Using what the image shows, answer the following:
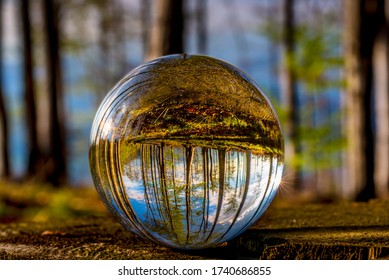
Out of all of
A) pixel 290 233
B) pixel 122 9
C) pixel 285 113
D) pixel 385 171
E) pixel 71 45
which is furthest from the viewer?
pixel 122 9

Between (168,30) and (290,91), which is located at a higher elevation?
(168,30)

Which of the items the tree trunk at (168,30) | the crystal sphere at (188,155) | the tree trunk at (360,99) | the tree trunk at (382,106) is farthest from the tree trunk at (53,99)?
the crystal sphere at (188,155)

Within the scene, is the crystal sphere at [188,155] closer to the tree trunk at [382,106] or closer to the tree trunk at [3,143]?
the tree trunk at [382,106]

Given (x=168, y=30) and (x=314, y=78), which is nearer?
(x=168, y=30)

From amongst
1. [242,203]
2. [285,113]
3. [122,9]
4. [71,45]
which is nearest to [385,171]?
[285,113]

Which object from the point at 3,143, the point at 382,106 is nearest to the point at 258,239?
the point at 382,106

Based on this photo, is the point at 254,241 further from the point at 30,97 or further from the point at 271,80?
the point at 271,80
